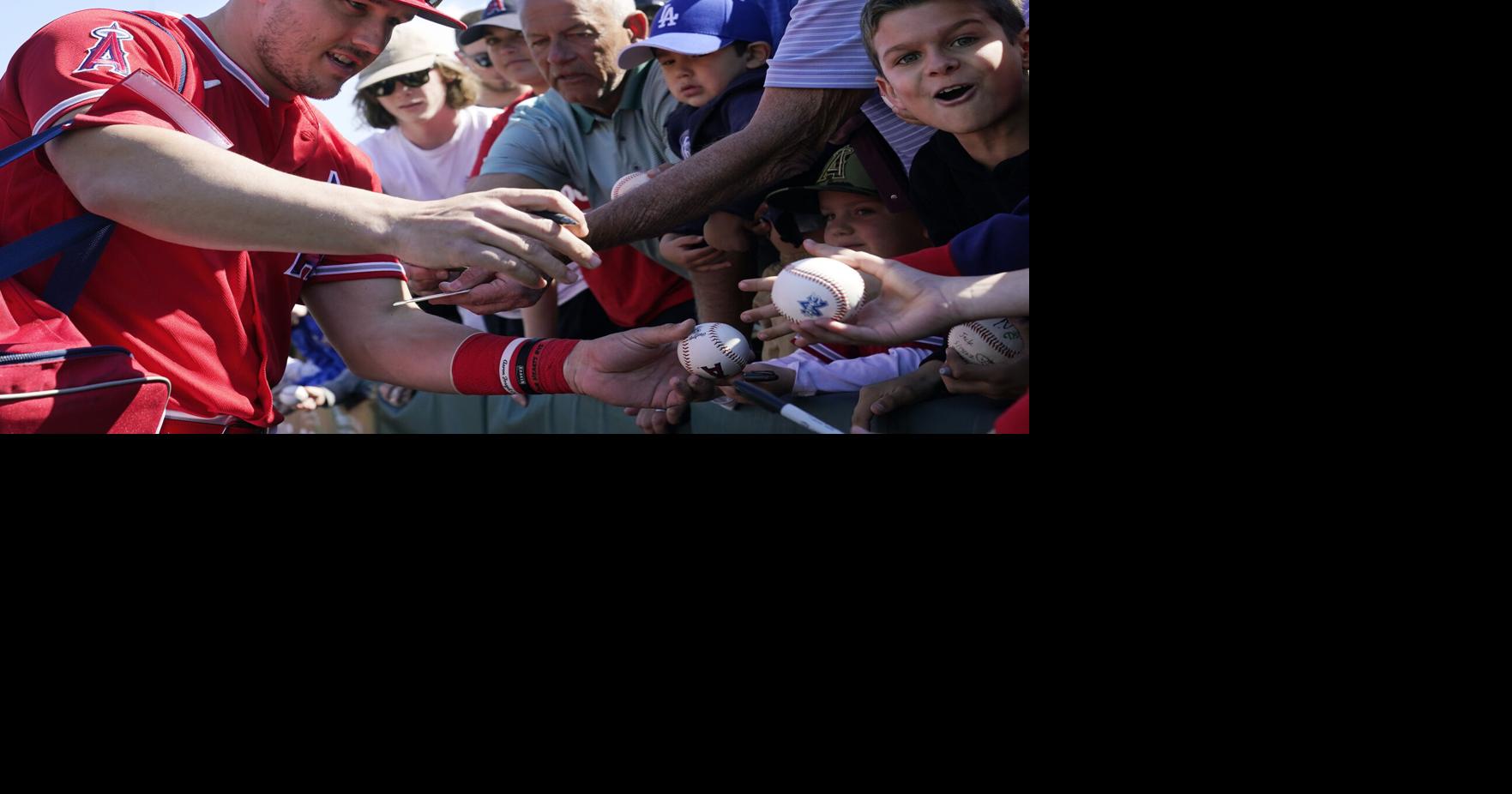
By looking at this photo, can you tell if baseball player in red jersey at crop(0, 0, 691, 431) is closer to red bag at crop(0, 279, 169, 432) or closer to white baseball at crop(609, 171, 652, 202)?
red bag at crop(0, 279, 169, 432)

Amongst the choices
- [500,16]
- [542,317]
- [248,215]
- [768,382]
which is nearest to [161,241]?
[248,215]

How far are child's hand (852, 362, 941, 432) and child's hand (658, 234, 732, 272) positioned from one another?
106 cm

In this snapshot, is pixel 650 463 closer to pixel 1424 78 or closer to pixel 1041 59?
pixel 1041 59

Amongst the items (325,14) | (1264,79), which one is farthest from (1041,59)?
(325,14)

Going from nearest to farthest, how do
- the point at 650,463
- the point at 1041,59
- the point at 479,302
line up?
the point at 1041,59
the point at 650,463
the point at 479,302

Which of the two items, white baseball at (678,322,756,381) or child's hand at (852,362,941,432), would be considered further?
Result: white baseball at (678,322,756,381)

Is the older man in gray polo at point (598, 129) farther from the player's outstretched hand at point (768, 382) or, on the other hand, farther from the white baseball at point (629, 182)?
the player's outstretched hand at point (768, 382)

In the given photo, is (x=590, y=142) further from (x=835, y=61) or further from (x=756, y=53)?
(x=835, y=61)

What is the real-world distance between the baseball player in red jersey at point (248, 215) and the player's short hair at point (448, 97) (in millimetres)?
1680

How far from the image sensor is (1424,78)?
4.02ft

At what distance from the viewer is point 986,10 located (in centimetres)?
199

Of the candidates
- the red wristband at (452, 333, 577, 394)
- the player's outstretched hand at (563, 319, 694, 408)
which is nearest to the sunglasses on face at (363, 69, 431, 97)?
the red wristband at (452, 333, 577, 394)

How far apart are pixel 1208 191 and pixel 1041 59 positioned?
10.6 inches

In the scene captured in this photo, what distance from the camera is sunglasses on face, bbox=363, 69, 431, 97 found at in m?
3.93
